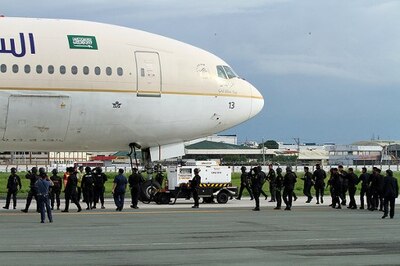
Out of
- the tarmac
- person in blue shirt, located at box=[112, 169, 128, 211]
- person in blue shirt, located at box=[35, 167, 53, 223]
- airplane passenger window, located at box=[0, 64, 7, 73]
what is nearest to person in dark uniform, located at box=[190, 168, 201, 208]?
the tarmac

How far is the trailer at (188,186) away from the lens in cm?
3469

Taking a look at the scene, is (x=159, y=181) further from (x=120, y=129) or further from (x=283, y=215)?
(x=283, y=215)

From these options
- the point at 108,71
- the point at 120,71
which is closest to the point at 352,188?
the point at 120,71

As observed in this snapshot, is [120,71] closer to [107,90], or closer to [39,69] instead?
[107,90]

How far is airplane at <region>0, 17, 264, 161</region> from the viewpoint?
29.5 meters

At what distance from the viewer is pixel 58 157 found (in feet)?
488

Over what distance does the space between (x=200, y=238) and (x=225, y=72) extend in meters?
14.8

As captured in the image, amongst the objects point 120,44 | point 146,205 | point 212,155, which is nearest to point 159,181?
point 146,205

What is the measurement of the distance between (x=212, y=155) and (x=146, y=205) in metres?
116

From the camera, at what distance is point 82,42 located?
3042cm

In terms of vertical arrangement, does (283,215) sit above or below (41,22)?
below

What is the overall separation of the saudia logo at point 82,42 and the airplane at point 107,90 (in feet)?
0.12

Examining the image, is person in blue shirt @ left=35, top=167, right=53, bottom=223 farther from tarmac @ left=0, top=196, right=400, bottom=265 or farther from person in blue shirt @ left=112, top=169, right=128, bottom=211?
person in blue shirt @ left=112, top=169, right=128, bottom=211

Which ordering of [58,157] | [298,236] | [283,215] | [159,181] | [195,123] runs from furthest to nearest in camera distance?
[58,157], [159,181], [195,123], [283,215], [298,236]
